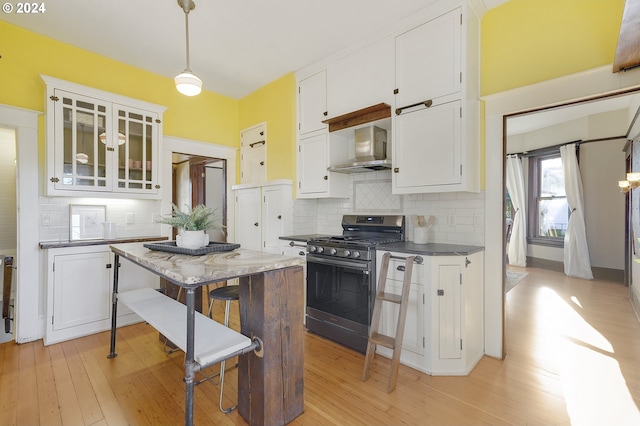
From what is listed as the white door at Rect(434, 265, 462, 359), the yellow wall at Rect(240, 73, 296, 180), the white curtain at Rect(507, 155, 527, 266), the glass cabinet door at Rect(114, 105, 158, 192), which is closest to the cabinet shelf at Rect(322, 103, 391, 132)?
the yellow wall at Rect(240, 73, 296, 180)

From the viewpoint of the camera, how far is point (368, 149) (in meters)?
3.04

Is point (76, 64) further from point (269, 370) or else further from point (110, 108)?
point (269, 370)

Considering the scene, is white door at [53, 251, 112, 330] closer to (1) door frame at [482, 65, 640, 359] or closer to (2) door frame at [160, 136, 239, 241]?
(2) door frame at [160, 136, 239, 241]

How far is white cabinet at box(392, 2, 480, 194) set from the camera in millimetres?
2322

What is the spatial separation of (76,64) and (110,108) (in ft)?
1.99

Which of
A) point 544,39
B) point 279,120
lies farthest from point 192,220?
point 544,39

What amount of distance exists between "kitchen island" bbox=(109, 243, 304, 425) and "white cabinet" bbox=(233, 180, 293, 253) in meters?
1.84

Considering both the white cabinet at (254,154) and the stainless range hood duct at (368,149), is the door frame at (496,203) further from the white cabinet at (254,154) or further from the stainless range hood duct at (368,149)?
the white cabinet at (254,154)

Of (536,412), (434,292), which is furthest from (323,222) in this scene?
(536,412)

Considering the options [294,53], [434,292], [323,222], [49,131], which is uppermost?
[294,53]

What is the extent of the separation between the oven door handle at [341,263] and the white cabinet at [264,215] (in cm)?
75

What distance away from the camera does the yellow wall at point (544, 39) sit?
1.98 meters

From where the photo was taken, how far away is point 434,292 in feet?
7.22

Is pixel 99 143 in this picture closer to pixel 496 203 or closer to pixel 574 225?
pixel 496 203
